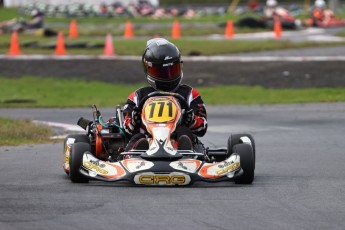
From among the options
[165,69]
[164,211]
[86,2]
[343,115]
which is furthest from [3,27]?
[164,211]

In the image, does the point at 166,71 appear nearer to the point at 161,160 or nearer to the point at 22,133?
the point at 161,160

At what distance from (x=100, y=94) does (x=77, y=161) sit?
12.9 metres

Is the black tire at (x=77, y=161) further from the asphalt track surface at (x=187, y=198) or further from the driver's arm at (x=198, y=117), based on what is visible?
the driver's arm at (x=198, y=117)

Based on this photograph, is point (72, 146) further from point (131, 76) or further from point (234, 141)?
point (131, 76)

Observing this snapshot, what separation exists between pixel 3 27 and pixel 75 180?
32.9 meters

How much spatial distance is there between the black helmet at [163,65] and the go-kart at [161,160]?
0.91 ft

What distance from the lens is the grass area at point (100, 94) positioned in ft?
66.7

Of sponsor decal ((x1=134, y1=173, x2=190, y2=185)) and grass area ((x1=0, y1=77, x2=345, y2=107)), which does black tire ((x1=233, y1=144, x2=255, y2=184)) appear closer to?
sponsor decal ((x1=134, y1=173, x2=190, y2=185))

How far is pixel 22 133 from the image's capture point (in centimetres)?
1423

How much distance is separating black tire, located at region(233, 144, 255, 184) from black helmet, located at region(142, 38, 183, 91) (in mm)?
1092

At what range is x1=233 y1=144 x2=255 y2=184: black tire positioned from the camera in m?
8.98

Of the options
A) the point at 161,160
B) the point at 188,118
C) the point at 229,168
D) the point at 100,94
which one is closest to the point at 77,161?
the point at 161,160

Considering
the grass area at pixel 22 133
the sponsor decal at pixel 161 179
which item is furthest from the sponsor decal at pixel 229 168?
the grass area at pixel 22 133

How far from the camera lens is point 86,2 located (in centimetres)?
5753
